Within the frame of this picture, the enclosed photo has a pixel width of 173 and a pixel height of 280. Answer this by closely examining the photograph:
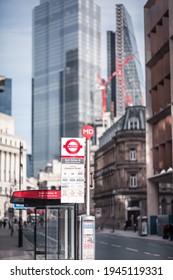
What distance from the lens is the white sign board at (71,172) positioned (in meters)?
15.8

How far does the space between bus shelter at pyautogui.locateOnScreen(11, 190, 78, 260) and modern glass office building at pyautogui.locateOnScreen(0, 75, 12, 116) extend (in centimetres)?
A: 300

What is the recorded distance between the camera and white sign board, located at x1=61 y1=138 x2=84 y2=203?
15.8 metres

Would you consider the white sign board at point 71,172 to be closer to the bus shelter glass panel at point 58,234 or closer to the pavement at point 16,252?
the bus shelter glass panel at point 58,234

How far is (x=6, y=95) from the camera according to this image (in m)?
21.4

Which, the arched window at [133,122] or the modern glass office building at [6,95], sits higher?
the arched window at [133,122]

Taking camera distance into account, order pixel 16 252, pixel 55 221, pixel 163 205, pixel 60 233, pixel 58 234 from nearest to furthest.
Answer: pixel 60 233, pixel 58 234, pixel 55 221, pixel 16 252, pixel 163 205

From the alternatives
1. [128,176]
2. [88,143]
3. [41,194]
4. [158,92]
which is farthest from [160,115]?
[128,176]

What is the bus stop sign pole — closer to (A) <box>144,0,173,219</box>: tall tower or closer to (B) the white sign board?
(B) the white sign board

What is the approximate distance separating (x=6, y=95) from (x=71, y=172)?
21.1 feet

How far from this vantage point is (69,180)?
1579 centimetres

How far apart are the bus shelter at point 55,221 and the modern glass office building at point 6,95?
300 centimetres

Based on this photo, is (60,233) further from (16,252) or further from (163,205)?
(163,205)

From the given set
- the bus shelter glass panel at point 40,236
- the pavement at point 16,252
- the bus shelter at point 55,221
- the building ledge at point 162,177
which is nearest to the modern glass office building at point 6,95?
the bus shelter at point 55,221

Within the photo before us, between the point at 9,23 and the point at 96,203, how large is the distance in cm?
8888
